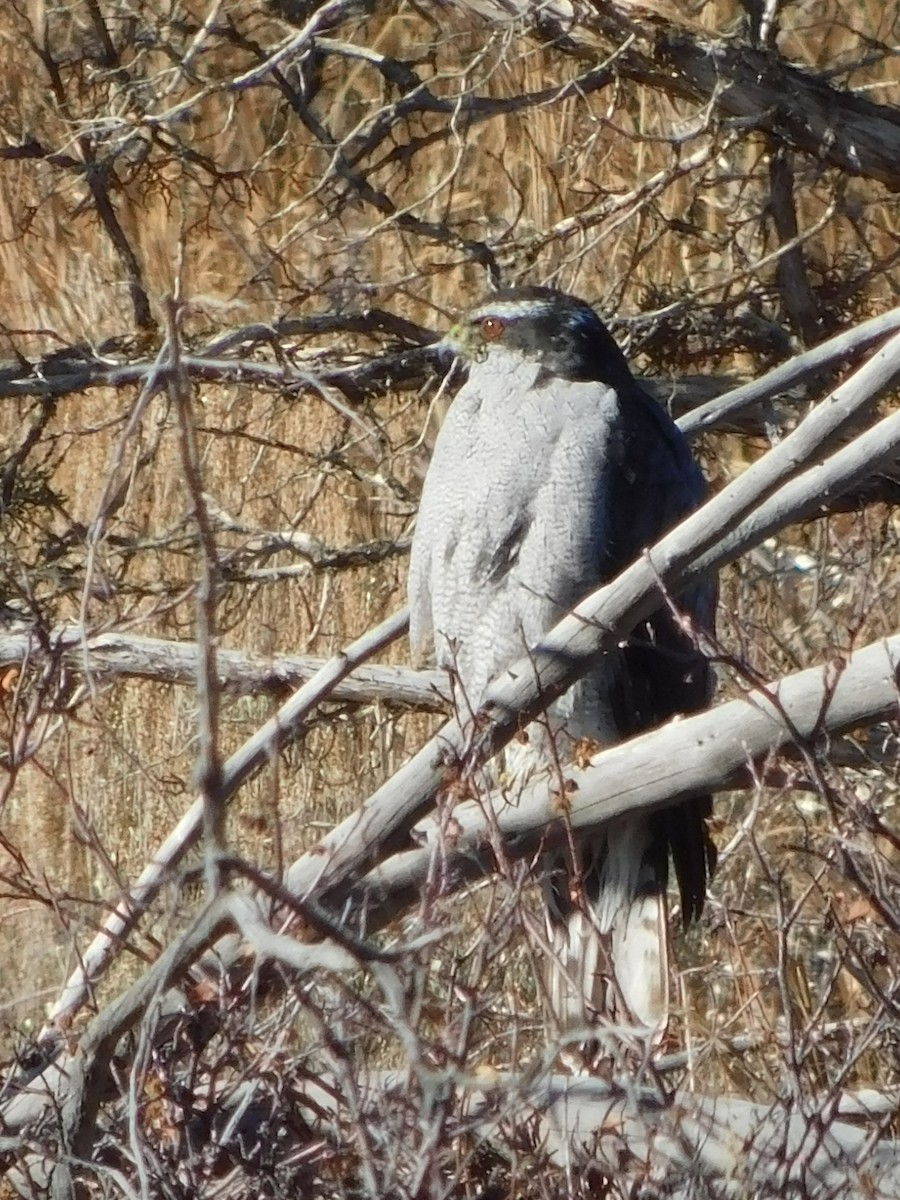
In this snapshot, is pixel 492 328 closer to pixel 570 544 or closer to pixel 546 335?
pixel 546 335

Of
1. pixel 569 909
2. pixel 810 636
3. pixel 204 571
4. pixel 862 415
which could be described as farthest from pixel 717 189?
pixel 204 571

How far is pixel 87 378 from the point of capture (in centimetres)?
489

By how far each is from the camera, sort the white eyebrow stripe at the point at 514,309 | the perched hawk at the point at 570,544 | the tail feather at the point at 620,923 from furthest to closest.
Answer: the white eyebrow stripe at the point at 514,309, the perched hawk at the point at 570,544, the tail feather at the point at 620,923

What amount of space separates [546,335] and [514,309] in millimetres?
99

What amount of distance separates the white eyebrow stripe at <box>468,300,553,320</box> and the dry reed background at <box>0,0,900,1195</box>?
18.6 inches

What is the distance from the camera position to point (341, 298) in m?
5.04

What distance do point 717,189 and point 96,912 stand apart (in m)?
2.97

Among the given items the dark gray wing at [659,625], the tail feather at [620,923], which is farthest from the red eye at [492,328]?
the tail feather at [620,923]

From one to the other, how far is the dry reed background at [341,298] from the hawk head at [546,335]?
428mm

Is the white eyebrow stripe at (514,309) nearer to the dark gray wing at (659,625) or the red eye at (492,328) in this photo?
the red eye at (492,328)

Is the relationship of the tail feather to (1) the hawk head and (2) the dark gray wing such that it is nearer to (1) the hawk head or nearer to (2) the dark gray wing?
(2) the dark gray wing

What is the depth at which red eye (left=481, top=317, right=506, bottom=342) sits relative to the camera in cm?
406

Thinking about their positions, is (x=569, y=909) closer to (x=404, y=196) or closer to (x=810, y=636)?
(x=810, y=636)

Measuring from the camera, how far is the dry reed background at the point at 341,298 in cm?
476
